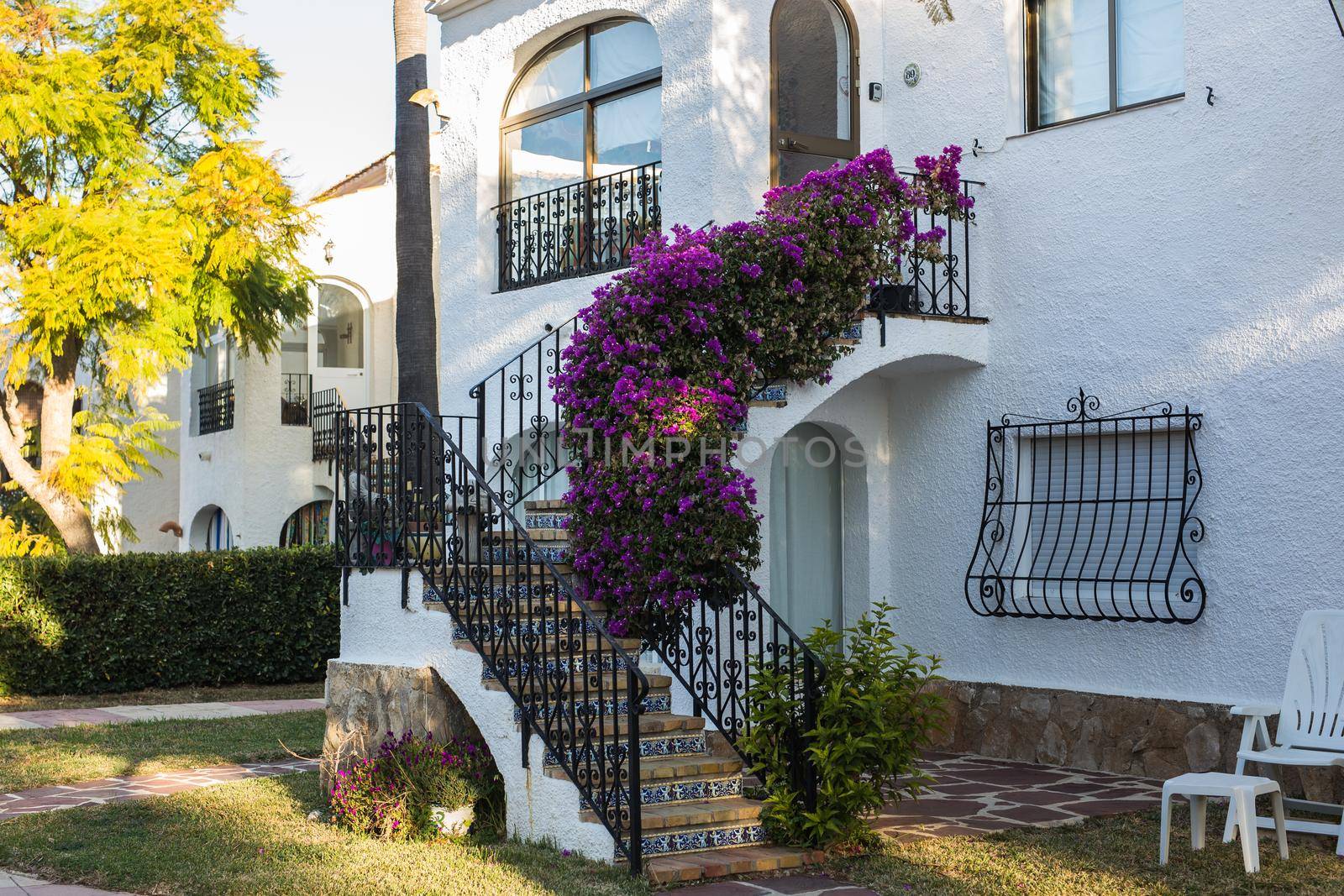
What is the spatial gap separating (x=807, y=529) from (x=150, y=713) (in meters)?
7.01

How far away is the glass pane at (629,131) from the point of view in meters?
11.6

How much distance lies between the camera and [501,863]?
6.79 m

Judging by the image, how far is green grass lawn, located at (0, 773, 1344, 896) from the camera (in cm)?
630

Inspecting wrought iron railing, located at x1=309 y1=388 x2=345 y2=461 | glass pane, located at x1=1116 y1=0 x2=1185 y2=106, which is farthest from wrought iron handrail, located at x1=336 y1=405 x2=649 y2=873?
wrought iron railing, located at x1=309 y1=388 x2=345 y2=461

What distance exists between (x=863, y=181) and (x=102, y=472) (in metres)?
12.9

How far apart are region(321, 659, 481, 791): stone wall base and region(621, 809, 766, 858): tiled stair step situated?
6.23 feet

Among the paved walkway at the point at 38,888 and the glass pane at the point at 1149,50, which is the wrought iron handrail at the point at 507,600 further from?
the glass pane at the point at 1149,50

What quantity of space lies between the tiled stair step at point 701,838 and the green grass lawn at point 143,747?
4.88 m

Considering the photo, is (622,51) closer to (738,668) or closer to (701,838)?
(738,668)

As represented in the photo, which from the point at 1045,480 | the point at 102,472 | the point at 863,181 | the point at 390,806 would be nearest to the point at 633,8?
the point at 863,181

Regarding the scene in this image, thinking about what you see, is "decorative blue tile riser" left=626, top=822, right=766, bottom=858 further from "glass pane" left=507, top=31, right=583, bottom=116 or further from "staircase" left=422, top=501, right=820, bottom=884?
"glass pane" left=507, top=31, right=583, bottom=116

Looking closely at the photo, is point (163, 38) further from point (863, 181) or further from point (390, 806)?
point (390, 806)


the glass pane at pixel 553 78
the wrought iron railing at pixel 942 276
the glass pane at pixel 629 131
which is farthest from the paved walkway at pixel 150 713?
the wrought iron railing at pixel 942 276

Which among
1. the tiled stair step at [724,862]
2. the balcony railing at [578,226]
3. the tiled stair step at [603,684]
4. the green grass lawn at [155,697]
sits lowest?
the green grass lawn at [155,697]
